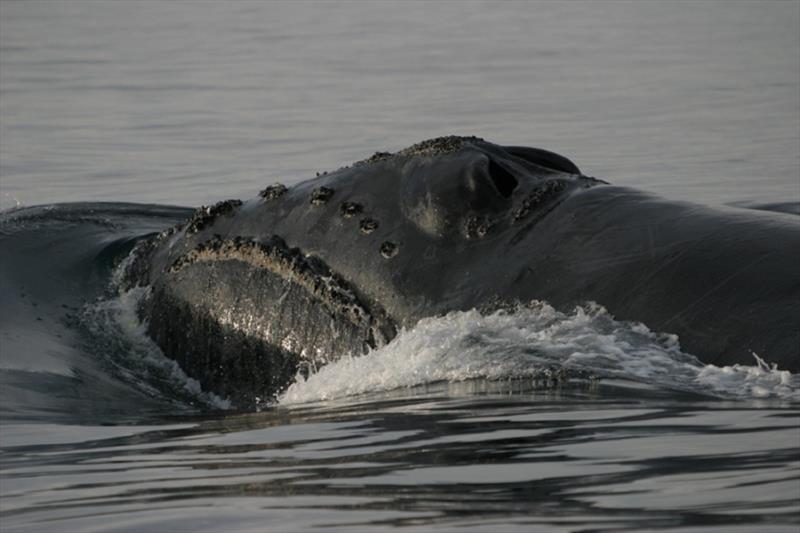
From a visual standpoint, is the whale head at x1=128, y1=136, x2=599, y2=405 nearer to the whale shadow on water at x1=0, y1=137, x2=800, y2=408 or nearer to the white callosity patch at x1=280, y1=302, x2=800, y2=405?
the whale shadow on water at x1=0, y1=137, x2=800, y2=408

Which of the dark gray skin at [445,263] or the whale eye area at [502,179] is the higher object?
the whale eye area at [502,179]

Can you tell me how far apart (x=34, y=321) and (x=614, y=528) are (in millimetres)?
6522

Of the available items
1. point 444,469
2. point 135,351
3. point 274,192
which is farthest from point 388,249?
point 444,469

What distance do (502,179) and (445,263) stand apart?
0.60 m

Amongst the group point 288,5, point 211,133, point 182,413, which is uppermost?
point 288,5

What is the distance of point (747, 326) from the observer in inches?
285

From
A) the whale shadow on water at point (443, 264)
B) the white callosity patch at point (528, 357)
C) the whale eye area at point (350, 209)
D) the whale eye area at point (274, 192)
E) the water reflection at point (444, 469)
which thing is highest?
the whale eye area at point (274, 192)

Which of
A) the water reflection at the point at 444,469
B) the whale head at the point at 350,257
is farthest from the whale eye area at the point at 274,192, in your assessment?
the water reflection at the point at 444,469

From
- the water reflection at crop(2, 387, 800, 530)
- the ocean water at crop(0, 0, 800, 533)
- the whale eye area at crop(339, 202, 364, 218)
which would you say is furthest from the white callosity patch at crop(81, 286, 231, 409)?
the water reflection at crop(2, 387, 800, 530)

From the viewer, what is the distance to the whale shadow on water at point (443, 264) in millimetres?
7578

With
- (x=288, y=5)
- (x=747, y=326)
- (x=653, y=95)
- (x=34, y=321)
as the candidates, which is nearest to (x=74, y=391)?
(x=34, y=321)

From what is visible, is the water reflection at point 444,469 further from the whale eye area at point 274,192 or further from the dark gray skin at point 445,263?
the whale eye area at point 274,192

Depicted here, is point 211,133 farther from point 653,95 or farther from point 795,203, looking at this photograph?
point 795,203

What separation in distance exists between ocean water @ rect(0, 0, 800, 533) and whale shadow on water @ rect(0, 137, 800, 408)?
0.15 metres
